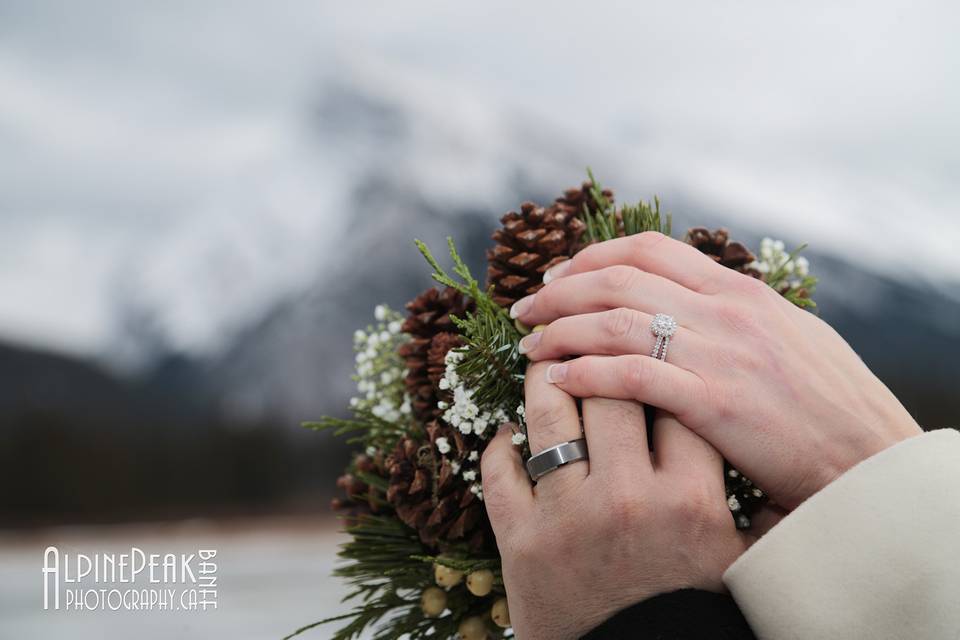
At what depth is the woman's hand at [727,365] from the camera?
0.71 m

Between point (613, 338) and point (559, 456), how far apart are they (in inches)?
5.7

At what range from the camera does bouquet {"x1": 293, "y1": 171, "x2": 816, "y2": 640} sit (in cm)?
85

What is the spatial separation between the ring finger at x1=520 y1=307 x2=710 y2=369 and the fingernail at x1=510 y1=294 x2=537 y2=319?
0.06 meters

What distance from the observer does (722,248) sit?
3.23 feet

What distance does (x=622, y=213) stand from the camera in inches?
40.3

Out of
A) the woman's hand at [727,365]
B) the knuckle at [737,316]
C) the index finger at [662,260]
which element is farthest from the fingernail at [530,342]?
the knuckle at [737,316]

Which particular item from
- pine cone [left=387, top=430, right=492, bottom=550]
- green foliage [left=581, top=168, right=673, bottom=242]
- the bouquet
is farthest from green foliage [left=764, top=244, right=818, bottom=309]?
pine cone [left=387, top=430, right=492, bottom=550]

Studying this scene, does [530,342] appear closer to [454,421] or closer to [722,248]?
[454,421]

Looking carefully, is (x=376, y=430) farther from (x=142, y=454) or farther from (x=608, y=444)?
(x=142, y=454)

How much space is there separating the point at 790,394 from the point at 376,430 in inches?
23.3

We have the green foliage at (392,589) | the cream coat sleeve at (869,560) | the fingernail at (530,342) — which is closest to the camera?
the cream coat sleeve at (869,560)

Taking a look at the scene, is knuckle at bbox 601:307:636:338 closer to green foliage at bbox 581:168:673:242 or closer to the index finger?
the index finger

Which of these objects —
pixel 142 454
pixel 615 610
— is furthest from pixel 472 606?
pixel 142 454

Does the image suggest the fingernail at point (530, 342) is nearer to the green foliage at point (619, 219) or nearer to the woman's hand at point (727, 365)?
the woman's hand at point (727, 365)
